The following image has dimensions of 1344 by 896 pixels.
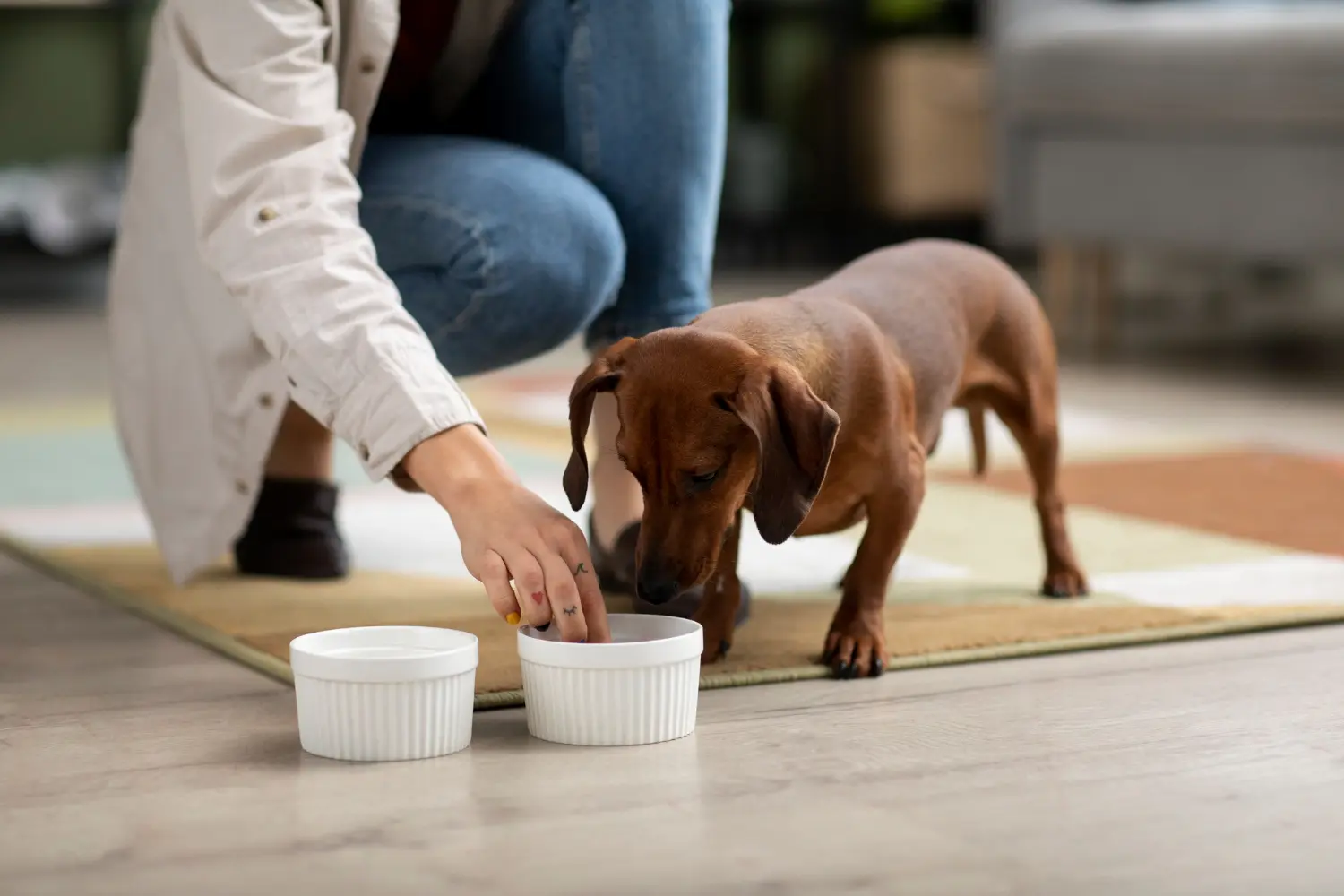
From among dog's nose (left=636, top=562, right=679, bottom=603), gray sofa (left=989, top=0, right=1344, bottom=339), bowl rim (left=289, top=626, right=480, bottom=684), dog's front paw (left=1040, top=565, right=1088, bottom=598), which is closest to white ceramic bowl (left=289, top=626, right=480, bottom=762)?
bowl rim (left=289, top=626, right=480, bottom=684)

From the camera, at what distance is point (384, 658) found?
1.23 meters

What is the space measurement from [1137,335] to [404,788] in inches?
139

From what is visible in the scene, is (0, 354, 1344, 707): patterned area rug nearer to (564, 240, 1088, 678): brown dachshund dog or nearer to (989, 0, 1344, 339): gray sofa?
(564, 240, 1088, 678): brown dachshund dog

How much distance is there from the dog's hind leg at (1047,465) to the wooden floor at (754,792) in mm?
241

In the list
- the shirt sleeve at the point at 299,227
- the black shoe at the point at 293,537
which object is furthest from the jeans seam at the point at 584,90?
the black shoe at the point at 293,537

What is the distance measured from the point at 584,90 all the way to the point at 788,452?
642mm

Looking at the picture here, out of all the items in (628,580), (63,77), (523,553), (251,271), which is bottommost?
(63,77)

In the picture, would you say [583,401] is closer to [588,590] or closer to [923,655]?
[588,590]

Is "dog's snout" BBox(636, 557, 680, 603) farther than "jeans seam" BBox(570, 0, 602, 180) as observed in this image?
No

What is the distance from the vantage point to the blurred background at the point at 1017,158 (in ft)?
11.5

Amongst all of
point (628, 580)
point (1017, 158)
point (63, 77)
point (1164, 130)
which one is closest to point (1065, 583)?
point (628, 580)

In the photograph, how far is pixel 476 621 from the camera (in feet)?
5.49

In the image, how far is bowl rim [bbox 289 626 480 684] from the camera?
1.21 meters

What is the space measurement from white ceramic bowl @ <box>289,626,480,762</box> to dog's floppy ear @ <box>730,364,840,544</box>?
228 mm
